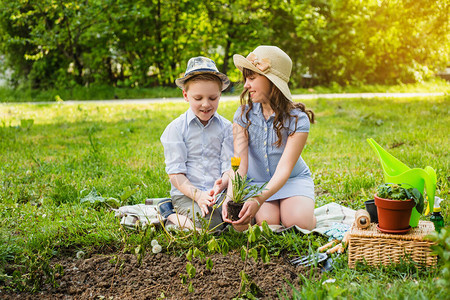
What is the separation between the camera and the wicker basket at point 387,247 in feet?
7.50

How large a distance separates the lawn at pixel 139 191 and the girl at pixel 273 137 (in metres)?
A: 0.33

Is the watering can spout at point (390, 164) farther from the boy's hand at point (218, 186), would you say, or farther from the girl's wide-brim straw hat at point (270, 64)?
the boy's hand at point (218, 186)

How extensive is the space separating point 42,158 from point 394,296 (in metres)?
4.05

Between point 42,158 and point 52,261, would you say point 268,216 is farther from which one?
point 42,158

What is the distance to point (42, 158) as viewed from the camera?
4.93 meters

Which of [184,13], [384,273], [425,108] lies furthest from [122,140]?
[184,13]

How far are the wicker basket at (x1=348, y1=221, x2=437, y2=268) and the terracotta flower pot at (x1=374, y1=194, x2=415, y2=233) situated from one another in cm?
4

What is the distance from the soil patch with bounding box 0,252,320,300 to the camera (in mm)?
2209

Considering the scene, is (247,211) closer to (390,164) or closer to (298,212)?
(298,212)

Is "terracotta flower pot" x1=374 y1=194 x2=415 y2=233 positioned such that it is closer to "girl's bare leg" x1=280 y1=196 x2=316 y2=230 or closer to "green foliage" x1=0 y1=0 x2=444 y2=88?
"girl's bare leg" x1=280 y1=196 x2=316 y2=230

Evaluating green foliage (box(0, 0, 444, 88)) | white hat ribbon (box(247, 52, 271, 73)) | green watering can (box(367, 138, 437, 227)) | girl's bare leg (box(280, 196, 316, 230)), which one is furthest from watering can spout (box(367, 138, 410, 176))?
green foliage (box(0, 0, 444, 88))

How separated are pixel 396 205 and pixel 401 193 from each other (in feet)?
0.25

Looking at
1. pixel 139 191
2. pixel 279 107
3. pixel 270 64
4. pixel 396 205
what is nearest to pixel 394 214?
pixel 396 205

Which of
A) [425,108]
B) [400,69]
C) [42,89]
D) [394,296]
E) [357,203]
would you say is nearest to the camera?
[394,296]
